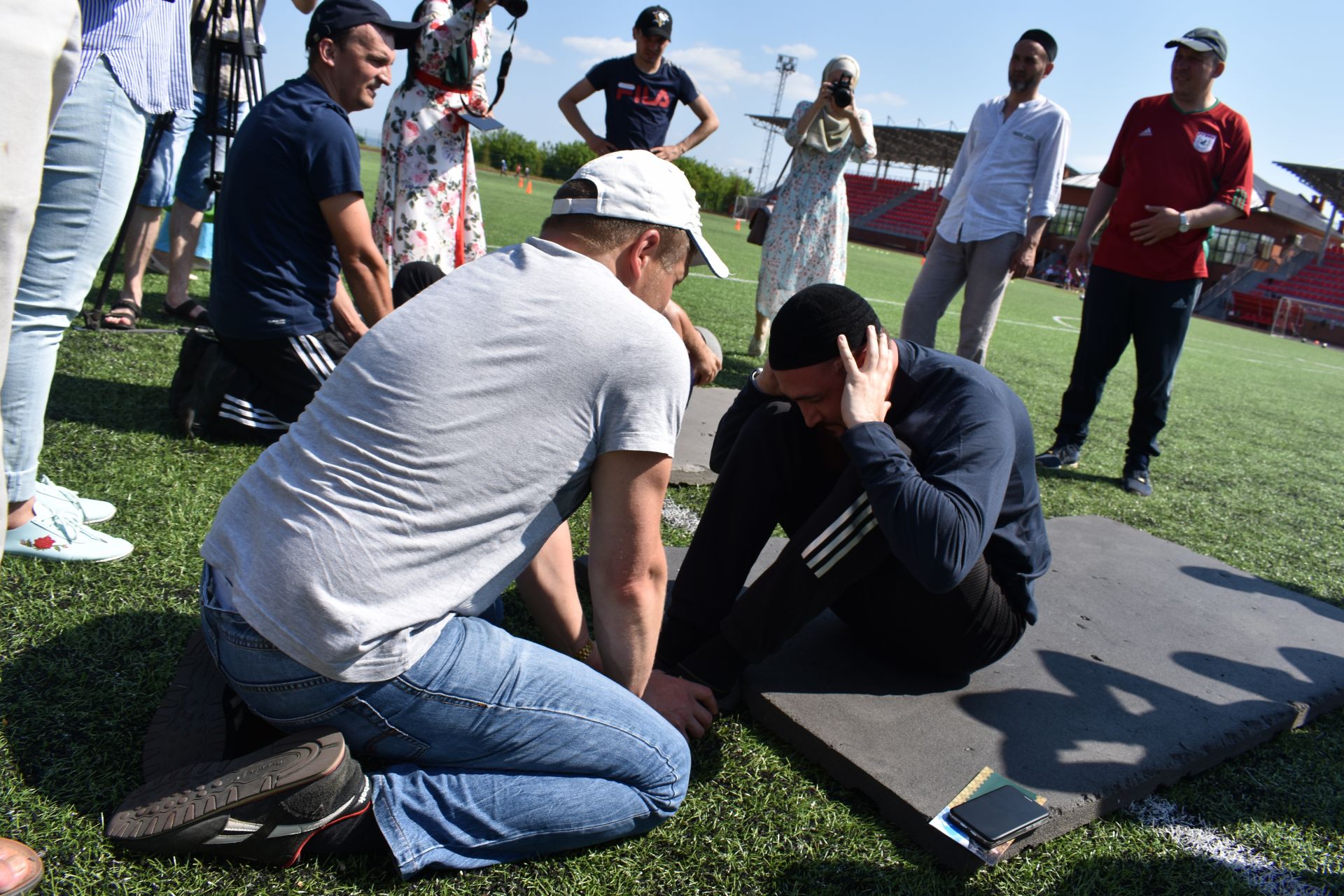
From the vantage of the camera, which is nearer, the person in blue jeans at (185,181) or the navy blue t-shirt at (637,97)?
the person in blue jeans at (185,181)

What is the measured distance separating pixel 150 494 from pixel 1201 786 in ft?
10.3

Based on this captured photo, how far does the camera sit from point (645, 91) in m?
5.64

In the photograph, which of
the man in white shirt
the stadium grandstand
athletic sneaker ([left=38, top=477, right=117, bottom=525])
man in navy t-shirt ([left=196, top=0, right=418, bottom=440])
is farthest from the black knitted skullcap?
the stadium grandstand

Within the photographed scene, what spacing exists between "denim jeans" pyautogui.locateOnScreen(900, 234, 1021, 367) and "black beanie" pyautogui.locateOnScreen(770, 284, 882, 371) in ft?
9.45

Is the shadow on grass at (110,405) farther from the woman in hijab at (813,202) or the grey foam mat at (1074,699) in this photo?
the woman in hijab at (813,202)

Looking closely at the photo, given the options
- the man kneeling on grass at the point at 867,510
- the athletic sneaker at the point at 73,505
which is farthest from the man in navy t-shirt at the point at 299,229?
the man kneeling on grass at the point at 867,510

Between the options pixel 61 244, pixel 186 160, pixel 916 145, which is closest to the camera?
pixel 61 244

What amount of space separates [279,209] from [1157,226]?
4000 millimetres

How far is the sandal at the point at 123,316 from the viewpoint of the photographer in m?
4.73

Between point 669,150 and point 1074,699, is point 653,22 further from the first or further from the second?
point 1074,699

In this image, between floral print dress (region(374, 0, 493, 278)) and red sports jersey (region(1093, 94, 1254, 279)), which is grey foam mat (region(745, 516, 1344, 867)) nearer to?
red sports jersey (region(1093, 94, 1254, 279))

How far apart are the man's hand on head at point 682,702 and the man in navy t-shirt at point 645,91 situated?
425 centimetres

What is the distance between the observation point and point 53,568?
234 cm

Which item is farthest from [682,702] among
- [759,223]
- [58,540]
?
[759,223]
